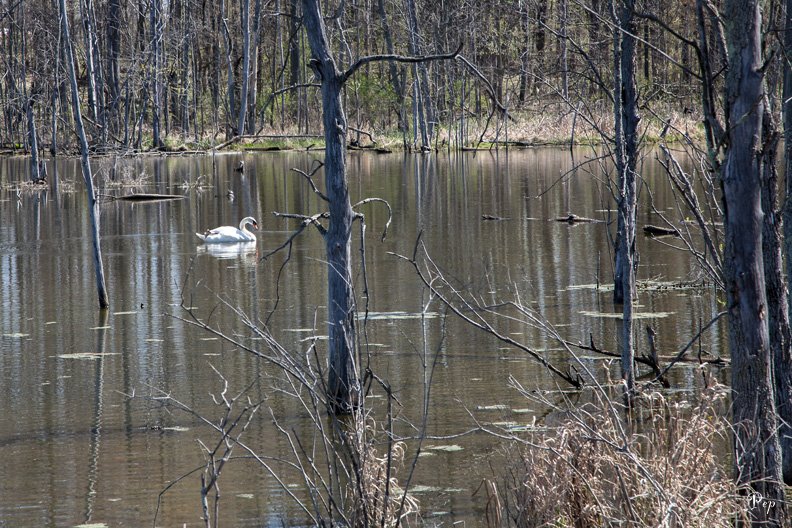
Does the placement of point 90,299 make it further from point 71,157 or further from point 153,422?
→ point 71,157

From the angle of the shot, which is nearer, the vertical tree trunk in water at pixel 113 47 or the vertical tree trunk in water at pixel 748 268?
the vertical tree trunk in water at pixel 748 268

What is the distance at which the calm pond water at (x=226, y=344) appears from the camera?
5.96 m

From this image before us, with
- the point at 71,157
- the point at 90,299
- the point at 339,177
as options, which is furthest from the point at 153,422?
the point at 71,157

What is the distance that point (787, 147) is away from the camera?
5.05m

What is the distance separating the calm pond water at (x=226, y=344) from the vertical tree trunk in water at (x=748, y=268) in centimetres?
145

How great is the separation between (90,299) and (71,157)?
119ft

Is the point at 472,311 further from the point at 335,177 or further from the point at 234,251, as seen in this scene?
the point at 234,251

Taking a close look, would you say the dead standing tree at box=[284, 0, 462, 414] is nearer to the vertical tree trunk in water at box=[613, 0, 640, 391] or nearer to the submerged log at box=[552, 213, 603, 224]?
the vertical tree trunk in water at box=[613, 0, 640, 391]

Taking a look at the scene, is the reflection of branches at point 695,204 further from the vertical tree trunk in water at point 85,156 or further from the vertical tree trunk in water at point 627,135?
the vertical tree trunk in water at point 85,156

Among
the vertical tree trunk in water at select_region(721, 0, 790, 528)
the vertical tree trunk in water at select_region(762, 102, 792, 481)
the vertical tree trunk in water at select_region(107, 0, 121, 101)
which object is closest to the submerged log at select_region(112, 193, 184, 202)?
the vertical tree trunk in water at select_region(762, 102, 792, 481)

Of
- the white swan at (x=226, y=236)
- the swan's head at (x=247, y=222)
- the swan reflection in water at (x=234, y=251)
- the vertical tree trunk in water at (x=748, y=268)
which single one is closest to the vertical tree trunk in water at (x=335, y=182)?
the vertical tree trunk in water at (x=748, y=268)

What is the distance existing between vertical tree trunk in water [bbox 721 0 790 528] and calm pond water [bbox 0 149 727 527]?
145 centimetres

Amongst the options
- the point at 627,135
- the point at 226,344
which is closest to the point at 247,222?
the point at 226,344

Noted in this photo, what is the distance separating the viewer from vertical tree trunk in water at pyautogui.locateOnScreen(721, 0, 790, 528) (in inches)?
146
